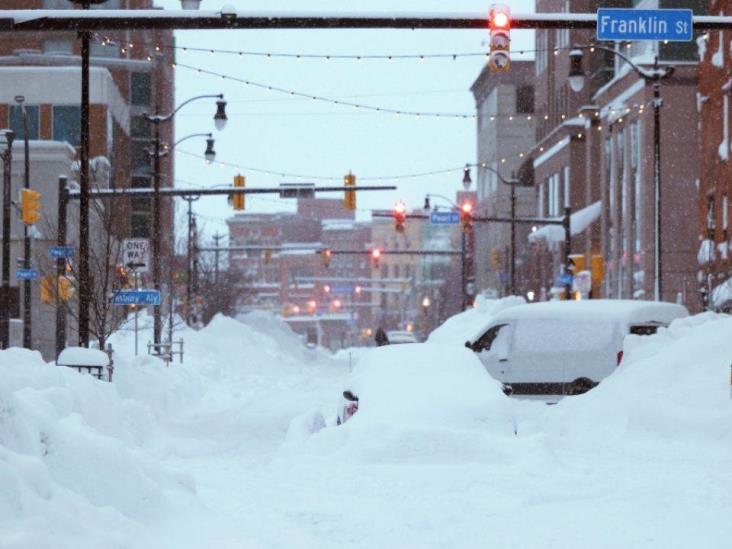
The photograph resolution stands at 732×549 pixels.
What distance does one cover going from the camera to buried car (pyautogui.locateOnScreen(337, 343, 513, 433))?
14039mm

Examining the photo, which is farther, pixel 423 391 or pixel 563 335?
pixel 563 335

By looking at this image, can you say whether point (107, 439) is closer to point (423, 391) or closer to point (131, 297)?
point (423, 391)

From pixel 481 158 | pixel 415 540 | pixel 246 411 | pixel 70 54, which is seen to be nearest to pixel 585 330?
pixel 246 411

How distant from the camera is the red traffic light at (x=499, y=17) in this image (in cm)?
1694

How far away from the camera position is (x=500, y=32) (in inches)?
673

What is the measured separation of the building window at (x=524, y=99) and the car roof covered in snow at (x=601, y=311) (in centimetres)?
10060

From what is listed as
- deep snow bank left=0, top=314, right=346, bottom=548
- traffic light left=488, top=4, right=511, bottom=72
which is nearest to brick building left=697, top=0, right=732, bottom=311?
deep snow bank left=0, top=314, right=346, bottom=548

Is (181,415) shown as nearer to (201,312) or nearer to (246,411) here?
(246,411)

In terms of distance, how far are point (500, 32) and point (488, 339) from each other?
1031 cm

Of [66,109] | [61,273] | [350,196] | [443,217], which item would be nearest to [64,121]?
[66,109]

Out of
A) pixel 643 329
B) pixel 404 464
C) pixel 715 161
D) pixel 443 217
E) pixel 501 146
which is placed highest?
pixel 501 146

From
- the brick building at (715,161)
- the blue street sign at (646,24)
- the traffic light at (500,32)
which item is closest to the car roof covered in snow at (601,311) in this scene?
the blue street sign at (646,24)

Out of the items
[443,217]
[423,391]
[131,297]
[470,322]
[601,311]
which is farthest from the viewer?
[443,217]

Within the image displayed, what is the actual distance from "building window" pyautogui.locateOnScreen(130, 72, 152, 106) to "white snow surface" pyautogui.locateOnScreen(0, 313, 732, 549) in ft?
232
